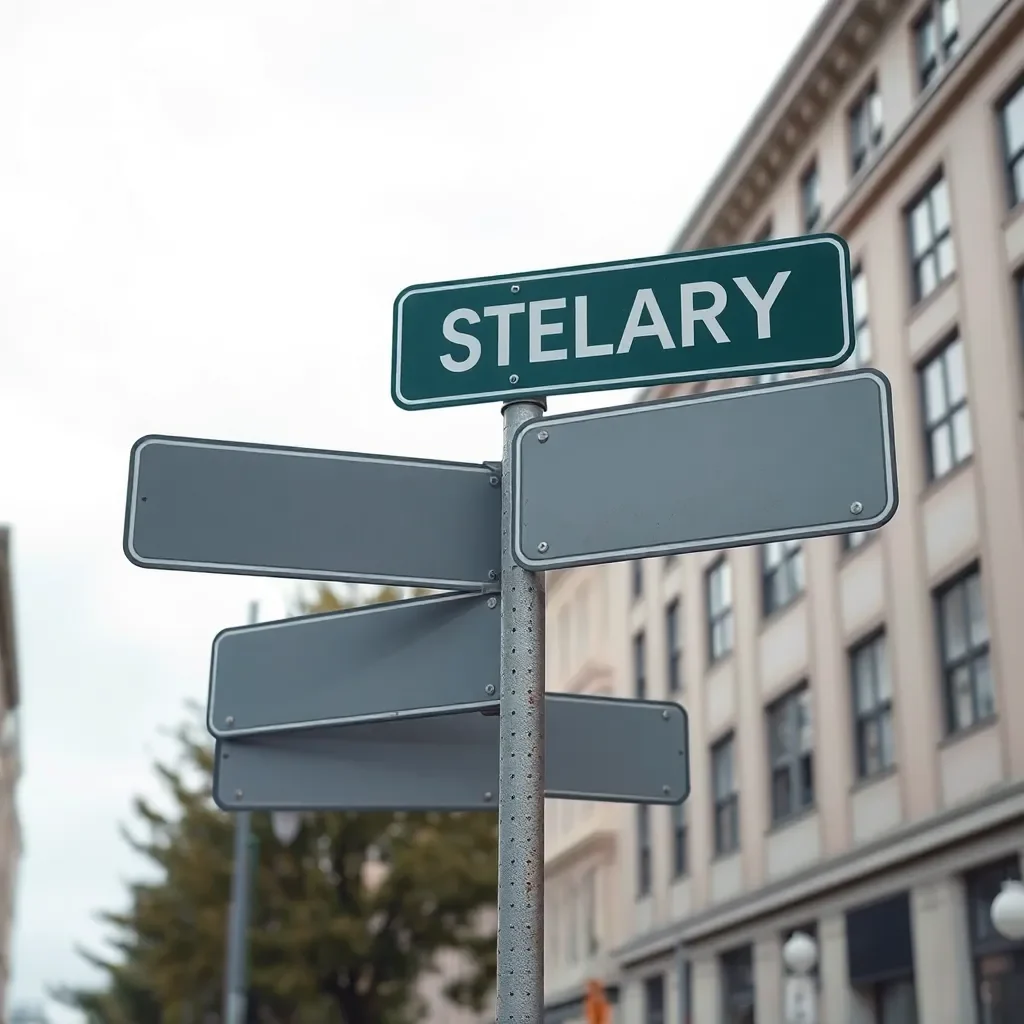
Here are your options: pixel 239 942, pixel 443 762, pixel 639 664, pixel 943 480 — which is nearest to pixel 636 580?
pixel 639 664

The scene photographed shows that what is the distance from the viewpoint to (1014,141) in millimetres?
21266

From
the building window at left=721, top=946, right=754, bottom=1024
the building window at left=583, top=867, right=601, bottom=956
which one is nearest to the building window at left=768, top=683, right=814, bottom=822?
the building window at left=721, top=946, right=754, bottom=1024

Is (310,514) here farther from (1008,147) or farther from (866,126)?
(866,126)

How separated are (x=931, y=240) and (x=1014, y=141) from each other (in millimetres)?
2340

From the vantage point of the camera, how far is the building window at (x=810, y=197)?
2792 centimetres

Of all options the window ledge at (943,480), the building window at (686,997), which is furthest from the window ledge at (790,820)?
the window ledge at (943,480)

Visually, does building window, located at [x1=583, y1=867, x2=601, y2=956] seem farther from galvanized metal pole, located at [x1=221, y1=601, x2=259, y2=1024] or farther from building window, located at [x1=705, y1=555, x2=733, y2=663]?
galvanized metal pole, located at [x1=221, y1=601, x2=259, y2=1024]

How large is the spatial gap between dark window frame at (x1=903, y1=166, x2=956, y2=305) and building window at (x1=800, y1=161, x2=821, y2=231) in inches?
142

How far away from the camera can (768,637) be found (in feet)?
91.6

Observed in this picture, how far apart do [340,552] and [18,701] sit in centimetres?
8804

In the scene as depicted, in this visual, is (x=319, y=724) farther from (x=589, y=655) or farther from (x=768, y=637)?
(x=589, y=655)

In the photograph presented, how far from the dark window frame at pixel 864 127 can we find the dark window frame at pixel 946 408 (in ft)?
14.1

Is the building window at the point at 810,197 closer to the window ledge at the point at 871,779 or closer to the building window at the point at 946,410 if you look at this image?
the building window at the point at 946,410

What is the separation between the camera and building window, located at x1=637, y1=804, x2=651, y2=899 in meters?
34.2
